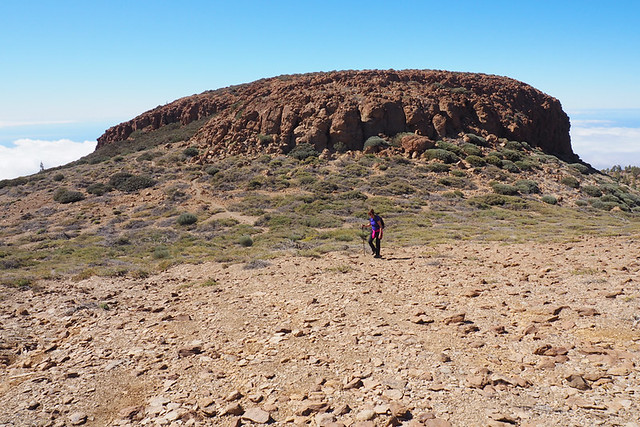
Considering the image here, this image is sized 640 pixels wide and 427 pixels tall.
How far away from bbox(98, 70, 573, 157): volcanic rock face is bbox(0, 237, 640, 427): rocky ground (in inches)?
1271

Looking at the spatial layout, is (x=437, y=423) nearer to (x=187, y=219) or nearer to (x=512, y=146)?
(x=187, y=219)

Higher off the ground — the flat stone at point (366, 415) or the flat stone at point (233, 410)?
the flat stone at point (366, 415)

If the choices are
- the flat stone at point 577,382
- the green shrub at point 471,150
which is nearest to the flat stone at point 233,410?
the flat stone at point 577,382

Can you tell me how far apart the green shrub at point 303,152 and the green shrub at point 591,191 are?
78.3 ft

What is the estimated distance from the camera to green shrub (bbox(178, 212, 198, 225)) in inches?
937

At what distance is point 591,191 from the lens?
3309 cm

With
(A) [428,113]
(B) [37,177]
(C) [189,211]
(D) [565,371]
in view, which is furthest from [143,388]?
(B) [37,177]

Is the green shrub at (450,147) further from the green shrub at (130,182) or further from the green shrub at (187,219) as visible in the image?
the green shrub at (130,182)

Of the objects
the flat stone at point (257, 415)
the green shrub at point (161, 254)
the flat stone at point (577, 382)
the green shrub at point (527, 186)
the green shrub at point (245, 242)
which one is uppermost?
the green shrub at point (527, 186)

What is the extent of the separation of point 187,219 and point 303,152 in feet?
59.1

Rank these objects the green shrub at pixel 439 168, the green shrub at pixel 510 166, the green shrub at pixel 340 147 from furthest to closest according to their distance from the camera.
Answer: the green shrub at pixel 340 147
the green shrub at pixel 510 166
the green shrub at pixel 439 168

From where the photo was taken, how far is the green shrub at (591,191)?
3291 centimetres

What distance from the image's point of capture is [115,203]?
3130 centimetres

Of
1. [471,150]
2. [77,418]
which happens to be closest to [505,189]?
[471,150]
